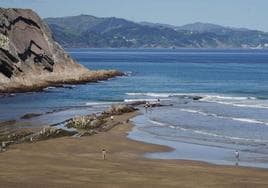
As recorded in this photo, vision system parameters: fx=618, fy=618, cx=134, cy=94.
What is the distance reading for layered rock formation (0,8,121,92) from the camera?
82000 mm

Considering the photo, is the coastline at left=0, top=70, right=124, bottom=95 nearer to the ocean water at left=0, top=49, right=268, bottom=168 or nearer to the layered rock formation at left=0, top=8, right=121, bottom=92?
the layered rock formation at left=0, top=8, right=121, bottom=92

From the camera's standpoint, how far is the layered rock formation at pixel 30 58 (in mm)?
82000

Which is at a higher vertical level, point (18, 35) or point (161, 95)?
point (18, 35)

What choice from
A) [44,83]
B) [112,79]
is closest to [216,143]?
[44,83]

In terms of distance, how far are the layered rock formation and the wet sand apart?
4184 cm

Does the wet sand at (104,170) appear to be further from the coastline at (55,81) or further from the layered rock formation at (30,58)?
the layered rock formation at (30,58)

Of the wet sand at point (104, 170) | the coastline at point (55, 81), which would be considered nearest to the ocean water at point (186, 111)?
the coastline at point (55, 81)

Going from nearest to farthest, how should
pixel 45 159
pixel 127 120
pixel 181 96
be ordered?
pixel 45 159 → pixel 127 120 → pixel 181 96

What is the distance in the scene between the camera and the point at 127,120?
52875mm

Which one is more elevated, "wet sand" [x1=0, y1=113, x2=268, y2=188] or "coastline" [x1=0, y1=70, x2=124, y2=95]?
"wet sand" [x1=0, y1=113, x2=268, y2=188]

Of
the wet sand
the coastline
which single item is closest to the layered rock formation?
the coastline

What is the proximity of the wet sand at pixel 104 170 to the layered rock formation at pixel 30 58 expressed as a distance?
41.8 meters

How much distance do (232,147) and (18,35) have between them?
2451 inches

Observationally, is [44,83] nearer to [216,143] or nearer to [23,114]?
[23,114]
